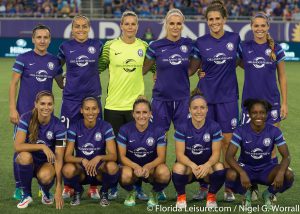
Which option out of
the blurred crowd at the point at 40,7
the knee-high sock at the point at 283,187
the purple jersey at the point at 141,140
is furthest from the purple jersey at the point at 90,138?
the blurred crowd at the point at 40,7

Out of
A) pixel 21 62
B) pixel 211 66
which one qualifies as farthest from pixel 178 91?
pixel 21 62

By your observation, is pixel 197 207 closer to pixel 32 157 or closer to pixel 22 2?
pixel 32 157

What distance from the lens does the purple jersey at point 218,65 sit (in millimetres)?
8703

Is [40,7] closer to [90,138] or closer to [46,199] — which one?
[90,138]

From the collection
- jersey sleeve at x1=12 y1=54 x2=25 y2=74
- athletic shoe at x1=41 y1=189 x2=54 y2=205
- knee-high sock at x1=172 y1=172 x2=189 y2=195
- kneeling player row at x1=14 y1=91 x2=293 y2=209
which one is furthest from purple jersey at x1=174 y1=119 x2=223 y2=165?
jersey sleeve at x1=12 y1=54 x2=25 y2=74

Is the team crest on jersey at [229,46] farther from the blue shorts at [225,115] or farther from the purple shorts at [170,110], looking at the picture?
the purple shorts at [170,110]

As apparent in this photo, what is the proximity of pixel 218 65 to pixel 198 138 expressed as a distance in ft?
3.15

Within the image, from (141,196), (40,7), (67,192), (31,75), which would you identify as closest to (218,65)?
(141,196)

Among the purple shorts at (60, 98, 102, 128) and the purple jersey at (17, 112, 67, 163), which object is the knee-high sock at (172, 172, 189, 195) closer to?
the purple jersey at (17, 112, 67, 163)

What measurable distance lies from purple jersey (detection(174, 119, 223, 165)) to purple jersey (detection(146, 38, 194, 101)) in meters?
0.62

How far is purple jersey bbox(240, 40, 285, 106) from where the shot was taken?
867 cm

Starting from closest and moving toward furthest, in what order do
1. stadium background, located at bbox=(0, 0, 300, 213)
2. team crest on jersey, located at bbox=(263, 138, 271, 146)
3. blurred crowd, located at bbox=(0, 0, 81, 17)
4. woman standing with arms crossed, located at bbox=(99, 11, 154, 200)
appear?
team crest on jersey, located at bbox=(263, 138, 271, 146) → woman standing with arms crossed, located at bbox=(99, 11, 154, 200) → stadium background, located at bbox=(0, 0, 300, 213) → blurred crowd, located at bbox=(0, 0, 81, 17)

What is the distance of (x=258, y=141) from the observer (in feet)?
26.7

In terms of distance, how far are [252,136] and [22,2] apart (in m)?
27.3
